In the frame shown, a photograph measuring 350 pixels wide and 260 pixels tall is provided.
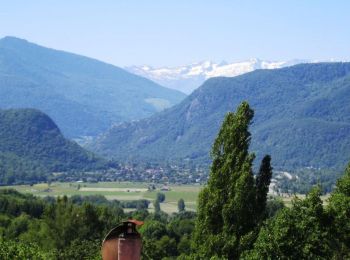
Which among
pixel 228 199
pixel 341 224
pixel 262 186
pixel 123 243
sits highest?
pixel 123 243

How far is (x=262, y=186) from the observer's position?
31781 millimetres

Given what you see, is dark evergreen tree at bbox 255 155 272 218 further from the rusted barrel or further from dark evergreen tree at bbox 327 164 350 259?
the rusted barrel

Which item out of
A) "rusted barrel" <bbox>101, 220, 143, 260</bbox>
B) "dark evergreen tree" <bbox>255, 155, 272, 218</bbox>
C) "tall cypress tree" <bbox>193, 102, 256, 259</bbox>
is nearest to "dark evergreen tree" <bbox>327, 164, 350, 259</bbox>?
"dark evergreen tree" <bbox>255, 155, 272, 218</bbox>

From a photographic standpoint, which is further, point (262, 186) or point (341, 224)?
point (341, 224)

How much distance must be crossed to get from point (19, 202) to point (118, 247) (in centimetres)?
11364

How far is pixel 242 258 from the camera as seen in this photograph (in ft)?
94.6

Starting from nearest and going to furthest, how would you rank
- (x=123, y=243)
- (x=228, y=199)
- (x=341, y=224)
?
(x=123, y=243)
(x=228, y=199)
(x=341, y=224)

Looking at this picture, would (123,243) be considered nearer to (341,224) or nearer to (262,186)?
(262,186)

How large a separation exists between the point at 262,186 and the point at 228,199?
119 inches

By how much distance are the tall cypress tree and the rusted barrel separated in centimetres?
2104

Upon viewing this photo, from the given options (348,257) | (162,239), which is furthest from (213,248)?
(162,239)

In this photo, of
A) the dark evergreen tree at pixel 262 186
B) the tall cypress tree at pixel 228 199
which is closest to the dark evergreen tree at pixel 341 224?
the dark evergreen tree at pixel 262 186

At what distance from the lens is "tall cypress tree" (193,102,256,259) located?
95.6ft

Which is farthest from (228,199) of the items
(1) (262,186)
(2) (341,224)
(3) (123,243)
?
(3) (123,243)
